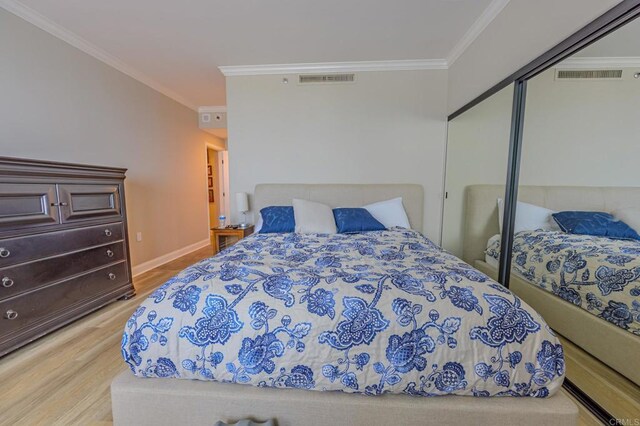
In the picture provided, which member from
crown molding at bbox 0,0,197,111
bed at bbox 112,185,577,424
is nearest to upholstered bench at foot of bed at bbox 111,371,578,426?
bed at bbox 112,185,577,424

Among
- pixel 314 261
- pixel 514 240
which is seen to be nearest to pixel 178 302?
pixel 314 261

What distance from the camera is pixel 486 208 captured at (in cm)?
243

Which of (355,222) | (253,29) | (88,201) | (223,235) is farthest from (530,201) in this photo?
(88,201)

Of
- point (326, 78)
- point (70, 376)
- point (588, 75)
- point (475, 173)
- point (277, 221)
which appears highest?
point (326, 78)

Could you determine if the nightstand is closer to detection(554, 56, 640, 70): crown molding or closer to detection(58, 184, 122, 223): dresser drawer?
detection(58, 184, 122, 223): dresser drawer

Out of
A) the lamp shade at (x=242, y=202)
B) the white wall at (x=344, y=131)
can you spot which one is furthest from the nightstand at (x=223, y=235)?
the white wall at (x=344, y=131)

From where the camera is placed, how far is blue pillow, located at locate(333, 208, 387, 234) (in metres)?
2.66

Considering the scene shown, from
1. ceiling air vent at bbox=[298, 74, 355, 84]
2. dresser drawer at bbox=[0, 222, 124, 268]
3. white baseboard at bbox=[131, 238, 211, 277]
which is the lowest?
white baseboard at bbox=[131, 238, 211, 277]

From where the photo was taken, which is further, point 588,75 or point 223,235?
point 223,235

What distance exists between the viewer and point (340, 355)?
3.34ft

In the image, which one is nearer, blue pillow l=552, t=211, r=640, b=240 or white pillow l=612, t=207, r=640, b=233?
white pillow l=612, t=207, r=640, b=233

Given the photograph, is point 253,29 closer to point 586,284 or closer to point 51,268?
point 51,268

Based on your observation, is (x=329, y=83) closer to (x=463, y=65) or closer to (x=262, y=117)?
(x=262, y=117)

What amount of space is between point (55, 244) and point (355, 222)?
2.53 m
